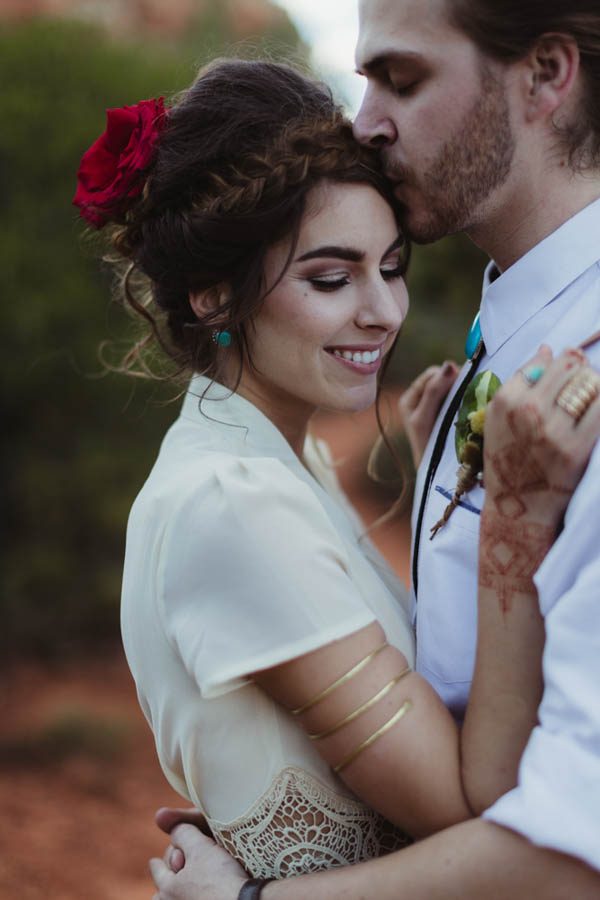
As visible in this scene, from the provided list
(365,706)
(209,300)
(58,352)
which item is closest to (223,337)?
(209,300)

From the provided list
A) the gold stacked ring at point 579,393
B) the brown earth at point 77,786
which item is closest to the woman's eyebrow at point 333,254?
the gold stacked ring at point 579,393

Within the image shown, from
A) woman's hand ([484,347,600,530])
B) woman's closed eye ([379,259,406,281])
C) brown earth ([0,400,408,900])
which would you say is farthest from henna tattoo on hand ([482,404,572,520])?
brown earth ([0,400,408,900])

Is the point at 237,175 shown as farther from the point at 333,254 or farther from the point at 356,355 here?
the point at 356,355

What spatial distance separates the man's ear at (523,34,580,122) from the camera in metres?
2.15

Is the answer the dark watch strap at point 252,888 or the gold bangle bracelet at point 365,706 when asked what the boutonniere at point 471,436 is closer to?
the gold bangle bracelet at point 365,706

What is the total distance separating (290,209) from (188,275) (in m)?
0.32

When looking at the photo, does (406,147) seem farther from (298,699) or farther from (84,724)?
(84,724)

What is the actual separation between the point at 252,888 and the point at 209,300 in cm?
127

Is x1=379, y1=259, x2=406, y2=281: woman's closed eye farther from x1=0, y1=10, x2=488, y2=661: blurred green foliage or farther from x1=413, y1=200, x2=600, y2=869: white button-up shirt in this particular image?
x1=0, y1=10, x2=488, y2=661: blurred green foliage

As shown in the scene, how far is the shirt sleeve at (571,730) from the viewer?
158cm

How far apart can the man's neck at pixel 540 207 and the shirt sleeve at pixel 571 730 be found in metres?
0.75

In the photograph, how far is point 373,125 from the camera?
7.66ft

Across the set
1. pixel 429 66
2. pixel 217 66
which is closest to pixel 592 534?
pixel 429 66

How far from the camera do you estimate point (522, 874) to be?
5.44 ft
